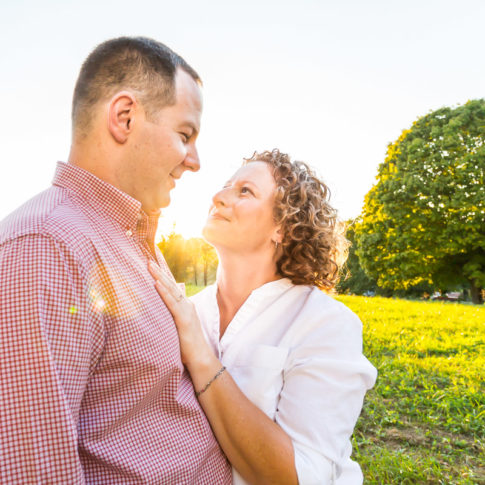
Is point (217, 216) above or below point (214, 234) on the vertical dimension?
above

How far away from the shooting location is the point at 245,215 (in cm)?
316

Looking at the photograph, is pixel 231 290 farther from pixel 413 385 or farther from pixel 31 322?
pixel 413 385

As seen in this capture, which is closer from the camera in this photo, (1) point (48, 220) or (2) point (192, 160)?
(1) point (48, 220)

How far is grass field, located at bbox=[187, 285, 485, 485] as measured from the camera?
3773mm

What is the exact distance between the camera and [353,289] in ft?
141

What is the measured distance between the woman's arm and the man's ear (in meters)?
0.58

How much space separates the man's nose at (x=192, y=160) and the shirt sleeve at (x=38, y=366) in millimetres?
970

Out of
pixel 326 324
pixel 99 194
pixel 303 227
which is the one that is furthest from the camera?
pixel 303 227

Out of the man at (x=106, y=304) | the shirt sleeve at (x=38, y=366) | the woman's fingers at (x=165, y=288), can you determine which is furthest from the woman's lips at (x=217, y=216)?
the shirt sleeve at (x=38, y=366)

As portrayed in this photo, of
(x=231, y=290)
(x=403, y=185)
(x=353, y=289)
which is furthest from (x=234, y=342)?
(x=353, y=289)

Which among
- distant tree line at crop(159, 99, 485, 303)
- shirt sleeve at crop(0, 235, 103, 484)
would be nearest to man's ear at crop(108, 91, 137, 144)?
shirt sleeve at crop(0, 235, 103, 484)

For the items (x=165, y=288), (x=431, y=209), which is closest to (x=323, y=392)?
(x=165, y=288)

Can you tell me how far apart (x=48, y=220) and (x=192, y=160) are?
88cm

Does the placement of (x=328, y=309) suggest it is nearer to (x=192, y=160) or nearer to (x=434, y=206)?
(x=192, y=160)
